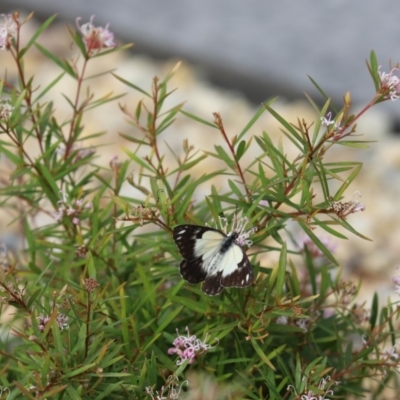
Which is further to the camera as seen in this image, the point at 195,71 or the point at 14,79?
the point at 195,71

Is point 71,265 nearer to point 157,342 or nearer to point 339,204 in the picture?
point 157,342

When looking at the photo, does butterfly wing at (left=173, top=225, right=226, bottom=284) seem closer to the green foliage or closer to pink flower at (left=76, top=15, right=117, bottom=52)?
the green foliage

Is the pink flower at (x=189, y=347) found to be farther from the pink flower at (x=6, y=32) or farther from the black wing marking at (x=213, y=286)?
the pink flower at (x=6, y=32)

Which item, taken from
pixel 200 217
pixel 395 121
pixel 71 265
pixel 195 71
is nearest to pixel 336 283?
pixel 200 217

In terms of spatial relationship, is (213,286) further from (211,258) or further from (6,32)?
(6,32)

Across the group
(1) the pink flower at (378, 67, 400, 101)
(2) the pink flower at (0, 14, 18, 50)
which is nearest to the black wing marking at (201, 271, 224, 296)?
(1) the pink flower at (378, 67, 400, 101)

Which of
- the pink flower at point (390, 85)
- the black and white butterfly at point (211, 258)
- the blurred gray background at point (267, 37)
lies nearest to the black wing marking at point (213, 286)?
the black and white butterfly at point (211, 258)
